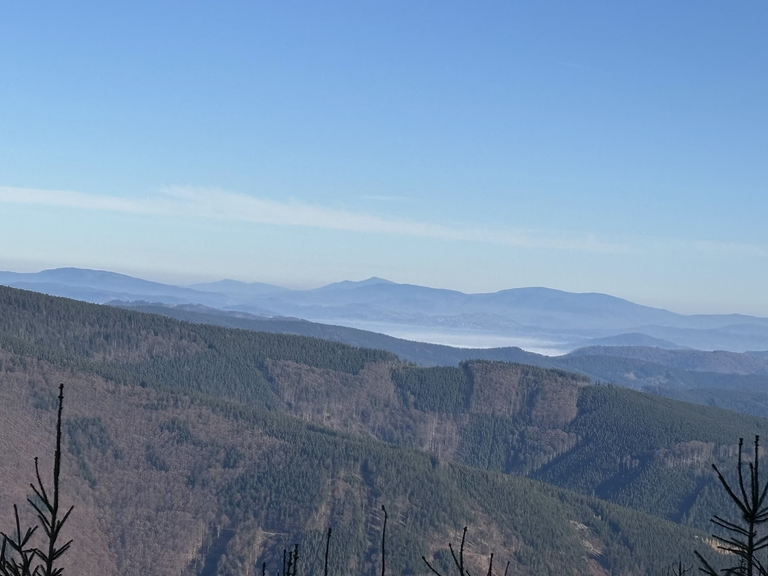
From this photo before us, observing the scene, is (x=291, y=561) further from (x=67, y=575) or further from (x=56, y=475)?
(x=67, y=575)

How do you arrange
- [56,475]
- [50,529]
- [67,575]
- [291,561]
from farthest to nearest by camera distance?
[67,575], [291,561], [50,529], [56,475]

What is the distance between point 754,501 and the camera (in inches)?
544

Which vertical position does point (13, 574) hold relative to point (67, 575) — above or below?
above

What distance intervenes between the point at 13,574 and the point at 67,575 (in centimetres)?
20075

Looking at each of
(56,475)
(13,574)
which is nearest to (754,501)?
(56,475)

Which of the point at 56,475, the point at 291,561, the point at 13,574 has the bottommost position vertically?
the point at 291,561

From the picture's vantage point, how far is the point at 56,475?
13.6m

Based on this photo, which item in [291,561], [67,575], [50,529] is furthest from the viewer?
[67,575]

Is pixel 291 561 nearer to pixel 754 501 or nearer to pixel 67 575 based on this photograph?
pixel 754 501

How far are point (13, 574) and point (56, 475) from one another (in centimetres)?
210

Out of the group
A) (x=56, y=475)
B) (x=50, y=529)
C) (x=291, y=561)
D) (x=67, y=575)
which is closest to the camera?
(x=56, y=475)

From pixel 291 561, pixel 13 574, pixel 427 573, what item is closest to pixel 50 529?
pixel 13 574

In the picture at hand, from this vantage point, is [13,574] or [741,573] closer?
[13,574]

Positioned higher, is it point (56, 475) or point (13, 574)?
point (56, 475)
